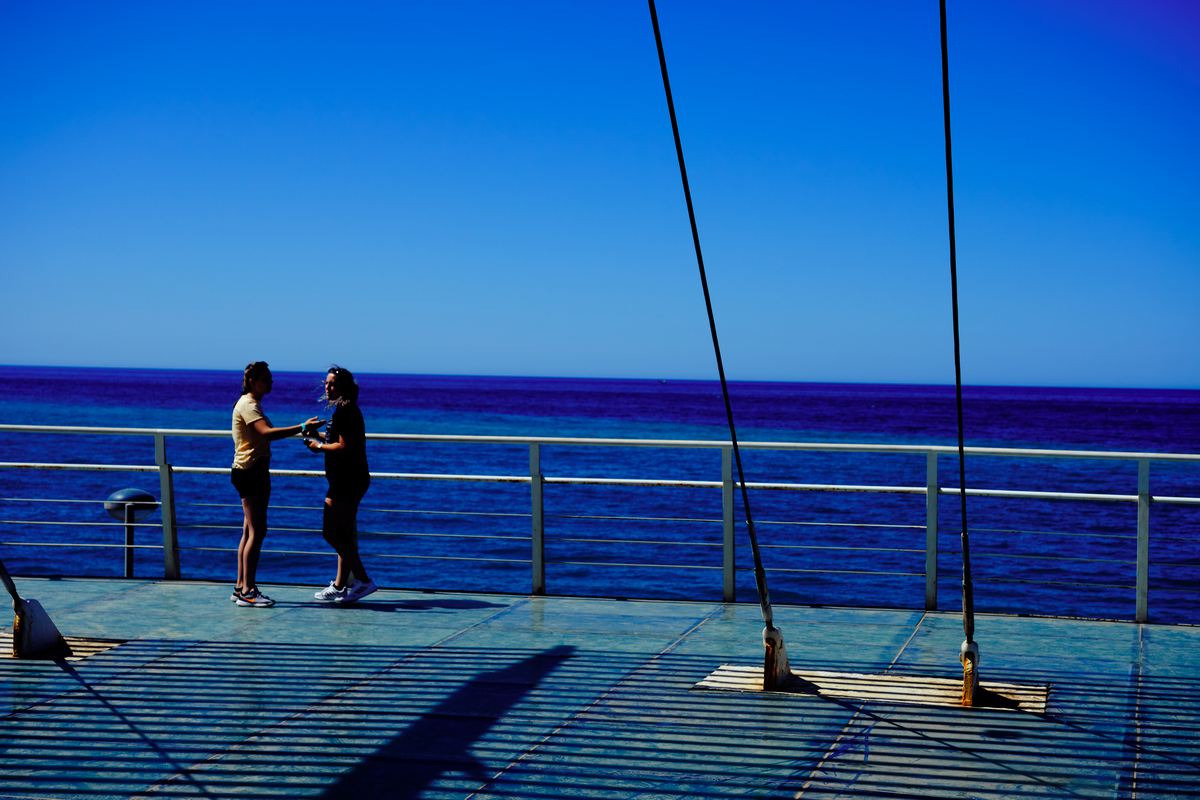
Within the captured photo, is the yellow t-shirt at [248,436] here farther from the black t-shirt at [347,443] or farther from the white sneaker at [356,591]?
the white sneaker at [356,591]

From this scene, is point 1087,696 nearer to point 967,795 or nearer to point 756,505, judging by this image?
point 967,795

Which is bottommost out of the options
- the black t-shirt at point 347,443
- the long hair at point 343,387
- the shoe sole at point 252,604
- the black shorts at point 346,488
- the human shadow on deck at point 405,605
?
the human shadow on deck at point 405,605

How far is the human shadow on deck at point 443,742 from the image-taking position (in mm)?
3807

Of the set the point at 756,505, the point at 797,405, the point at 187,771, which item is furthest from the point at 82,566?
the point at 797,405

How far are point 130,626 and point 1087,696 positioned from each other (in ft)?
18.1

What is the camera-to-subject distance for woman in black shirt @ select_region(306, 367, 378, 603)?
23.1 ft

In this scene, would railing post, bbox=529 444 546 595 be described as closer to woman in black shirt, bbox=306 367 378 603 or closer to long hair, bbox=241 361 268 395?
woman in black shirt, bbox=306 367 378 603

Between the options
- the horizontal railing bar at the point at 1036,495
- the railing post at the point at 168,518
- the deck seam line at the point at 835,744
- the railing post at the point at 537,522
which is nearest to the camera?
the deck seam line at the point at 835,744

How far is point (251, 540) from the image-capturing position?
708 cm

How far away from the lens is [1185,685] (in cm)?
520

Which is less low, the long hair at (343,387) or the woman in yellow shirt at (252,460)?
the long hair at (343,387)

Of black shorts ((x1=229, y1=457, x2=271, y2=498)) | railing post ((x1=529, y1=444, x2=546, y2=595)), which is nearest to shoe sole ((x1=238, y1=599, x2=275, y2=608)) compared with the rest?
black shorts ((x1=229, y1=457, x2=271, y2=498))

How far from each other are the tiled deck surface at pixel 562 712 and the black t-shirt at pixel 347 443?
37.6 inches

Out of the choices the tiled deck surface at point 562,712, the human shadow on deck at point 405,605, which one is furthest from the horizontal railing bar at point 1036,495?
Answer: the human shadow on deck at point 405,605
